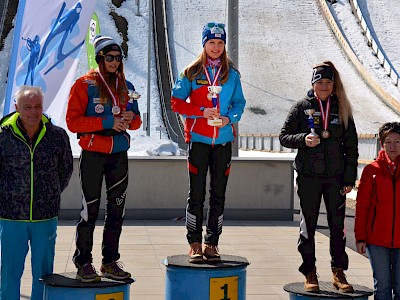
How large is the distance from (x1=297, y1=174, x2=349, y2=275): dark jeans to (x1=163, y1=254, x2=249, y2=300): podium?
556mm

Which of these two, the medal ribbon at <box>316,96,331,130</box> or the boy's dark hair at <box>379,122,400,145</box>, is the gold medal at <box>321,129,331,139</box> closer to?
the medal ribbon at <box>316,96,331,130</box>

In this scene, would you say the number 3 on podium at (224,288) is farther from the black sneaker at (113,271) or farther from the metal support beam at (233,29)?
the metal support beam at (233,29)

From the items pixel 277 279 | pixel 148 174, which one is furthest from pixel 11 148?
pixel 148 174

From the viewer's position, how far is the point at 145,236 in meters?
12.3

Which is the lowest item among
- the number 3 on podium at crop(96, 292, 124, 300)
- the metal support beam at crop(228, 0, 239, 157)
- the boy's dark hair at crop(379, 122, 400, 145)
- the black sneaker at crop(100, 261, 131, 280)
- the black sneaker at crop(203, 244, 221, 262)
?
the number 3 on podium at crop(96, 292, 124, 300)

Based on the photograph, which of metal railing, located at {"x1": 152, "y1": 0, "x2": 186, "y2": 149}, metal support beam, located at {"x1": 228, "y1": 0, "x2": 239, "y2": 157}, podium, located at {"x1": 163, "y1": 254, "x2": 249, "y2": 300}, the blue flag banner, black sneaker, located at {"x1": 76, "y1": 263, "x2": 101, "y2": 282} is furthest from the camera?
metal railing, located at {"x1": 152, "y1": 0, "x2": 186, "y2": 149}

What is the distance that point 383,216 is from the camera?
21.9 feet

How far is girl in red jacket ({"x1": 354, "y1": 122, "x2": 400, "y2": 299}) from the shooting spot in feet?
21.8

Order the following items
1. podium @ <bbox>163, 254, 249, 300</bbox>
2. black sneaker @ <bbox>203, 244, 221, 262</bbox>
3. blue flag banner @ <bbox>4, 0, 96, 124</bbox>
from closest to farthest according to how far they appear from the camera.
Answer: podium @ <bbox>163, 254, 249, 300</bbox>
black sneaker @ <bbox>203, 244, 221, 262</bbox>
blue flag banner @ <bbox>4, 0, 96, 124</bbox>

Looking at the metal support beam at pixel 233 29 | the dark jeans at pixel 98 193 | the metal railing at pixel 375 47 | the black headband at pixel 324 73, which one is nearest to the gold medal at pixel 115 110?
the dark jeans at pixel 98 193

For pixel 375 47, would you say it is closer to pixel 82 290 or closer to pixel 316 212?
pixel 316 212

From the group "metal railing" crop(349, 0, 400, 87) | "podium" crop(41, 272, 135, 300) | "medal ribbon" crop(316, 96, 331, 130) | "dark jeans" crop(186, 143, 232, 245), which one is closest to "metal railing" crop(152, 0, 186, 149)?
"metal railing" crop(349, 0, 400, 87)

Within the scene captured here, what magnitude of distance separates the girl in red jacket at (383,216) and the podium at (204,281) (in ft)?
3.25

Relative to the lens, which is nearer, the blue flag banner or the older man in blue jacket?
the older man in blue jacket
